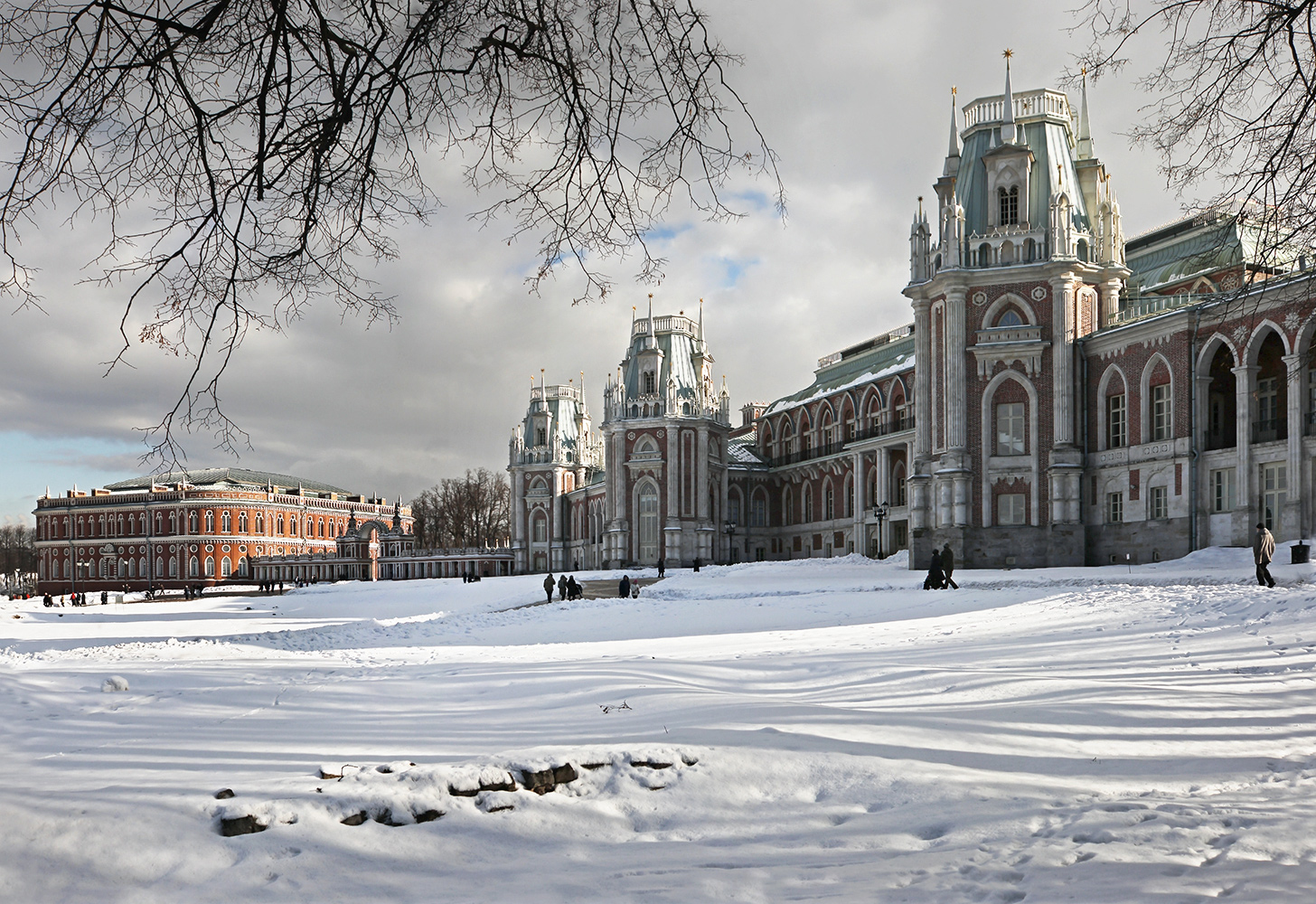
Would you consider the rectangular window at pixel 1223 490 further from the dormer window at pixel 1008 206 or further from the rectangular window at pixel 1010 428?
the dormer window at pixel 1008 206

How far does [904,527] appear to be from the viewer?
51594 mm

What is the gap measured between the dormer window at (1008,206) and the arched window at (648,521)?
32.7 m

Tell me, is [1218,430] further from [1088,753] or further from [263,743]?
[263,743]

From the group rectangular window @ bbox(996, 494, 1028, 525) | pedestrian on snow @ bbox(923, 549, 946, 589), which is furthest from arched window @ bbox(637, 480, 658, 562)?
pedestrian on snow @ bbox(923, 549, 946, 589)

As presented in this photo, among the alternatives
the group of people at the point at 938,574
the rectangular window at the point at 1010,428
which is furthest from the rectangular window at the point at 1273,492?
the group of people at the point at 938,574

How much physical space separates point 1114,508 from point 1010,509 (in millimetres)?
3625

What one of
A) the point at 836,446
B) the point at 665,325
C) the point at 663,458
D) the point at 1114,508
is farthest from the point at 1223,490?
the point at 665,325

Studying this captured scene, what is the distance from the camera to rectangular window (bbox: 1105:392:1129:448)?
35.5 metres

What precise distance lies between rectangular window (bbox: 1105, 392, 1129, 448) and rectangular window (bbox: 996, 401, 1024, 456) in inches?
119

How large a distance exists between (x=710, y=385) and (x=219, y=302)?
215 ft

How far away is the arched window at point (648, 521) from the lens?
64.8m

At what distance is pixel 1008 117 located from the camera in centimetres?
3847

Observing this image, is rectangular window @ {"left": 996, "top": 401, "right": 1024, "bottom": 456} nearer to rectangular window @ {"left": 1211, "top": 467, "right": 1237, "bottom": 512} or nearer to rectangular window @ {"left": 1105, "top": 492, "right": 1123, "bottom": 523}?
rectangular window @ {"left": 1105, "top": 492, "right": 1123, "bottom": 523}

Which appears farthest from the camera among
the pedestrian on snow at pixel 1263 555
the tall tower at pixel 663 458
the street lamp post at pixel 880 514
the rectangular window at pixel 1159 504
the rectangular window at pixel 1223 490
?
the tall tower at pixel 663 458
